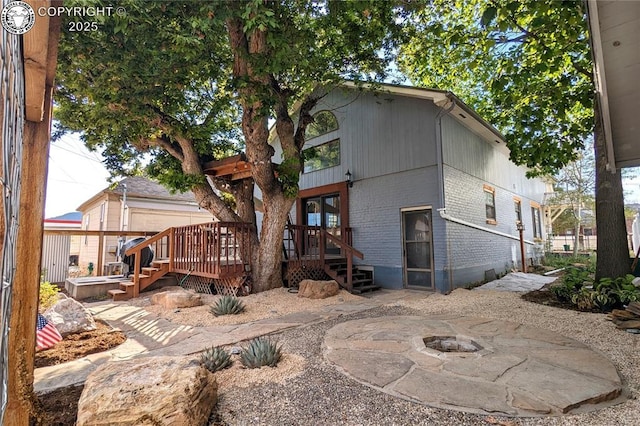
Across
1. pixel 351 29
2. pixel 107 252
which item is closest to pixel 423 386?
pixel 351 29

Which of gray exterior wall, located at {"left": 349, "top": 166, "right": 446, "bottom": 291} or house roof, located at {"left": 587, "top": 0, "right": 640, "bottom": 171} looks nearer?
house roof, located at {"left": 587, "top": 0, "right": 640, "bottom": 171}

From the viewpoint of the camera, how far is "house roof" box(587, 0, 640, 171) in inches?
68.3

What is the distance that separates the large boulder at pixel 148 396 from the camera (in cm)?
203

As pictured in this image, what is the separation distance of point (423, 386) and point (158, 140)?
7.40m

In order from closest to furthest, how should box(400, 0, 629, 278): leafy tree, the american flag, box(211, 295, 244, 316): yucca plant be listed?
the american flag < box(211, 295, 244, 316): yucca plant < box(400, 0, 629, 278): leafy tree

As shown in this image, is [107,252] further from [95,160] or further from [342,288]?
[342,288]

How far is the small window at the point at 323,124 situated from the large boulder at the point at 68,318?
26.6 ft

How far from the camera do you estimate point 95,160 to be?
894 cm

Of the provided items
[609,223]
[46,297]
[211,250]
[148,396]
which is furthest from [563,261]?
[46,297]

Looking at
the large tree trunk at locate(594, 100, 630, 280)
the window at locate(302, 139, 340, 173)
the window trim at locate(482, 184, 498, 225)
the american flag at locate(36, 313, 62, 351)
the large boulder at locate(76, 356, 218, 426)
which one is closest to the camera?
the large boulder at locate(76, 356, 218, 426)

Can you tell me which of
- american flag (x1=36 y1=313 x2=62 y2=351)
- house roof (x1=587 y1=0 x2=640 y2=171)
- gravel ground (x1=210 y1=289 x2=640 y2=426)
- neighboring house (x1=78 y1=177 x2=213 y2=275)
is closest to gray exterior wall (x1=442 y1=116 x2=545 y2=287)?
gravel ground (x1=210 y1=289 x2=640 y2=426)

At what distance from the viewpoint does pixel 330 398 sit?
2.57 metres

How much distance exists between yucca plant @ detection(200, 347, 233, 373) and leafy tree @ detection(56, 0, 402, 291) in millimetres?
3851

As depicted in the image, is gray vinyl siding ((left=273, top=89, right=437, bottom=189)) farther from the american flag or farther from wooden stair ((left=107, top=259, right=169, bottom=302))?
the american flag
